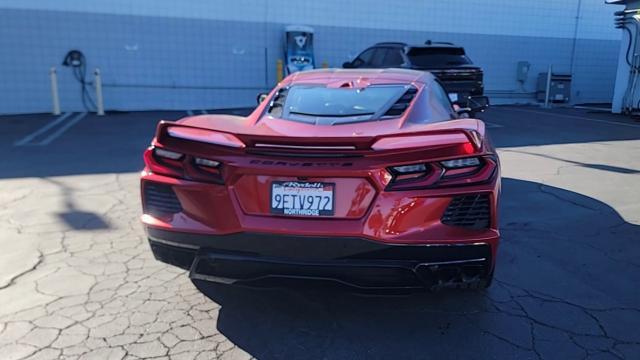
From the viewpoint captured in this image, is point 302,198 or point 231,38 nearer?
point 302,198

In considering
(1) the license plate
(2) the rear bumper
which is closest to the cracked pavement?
(2) the rear bumper

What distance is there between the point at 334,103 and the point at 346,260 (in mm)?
1514

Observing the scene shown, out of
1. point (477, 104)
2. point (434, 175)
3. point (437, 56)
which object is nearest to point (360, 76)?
point (477, 104)

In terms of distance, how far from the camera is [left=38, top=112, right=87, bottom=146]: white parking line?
9.13m

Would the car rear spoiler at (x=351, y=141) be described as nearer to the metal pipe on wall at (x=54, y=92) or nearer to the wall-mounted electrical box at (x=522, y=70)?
the metal pipe on wall at (x=54, y=92)

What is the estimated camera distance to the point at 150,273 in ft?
12.1

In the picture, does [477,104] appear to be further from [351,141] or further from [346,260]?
[346,260]

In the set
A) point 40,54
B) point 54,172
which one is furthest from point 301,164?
point 40,54

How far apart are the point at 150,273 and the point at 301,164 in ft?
5.66

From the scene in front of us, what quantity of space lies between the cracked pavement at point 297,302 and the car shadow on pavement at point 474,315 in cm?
1

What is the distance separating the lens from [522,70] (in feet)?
58.9

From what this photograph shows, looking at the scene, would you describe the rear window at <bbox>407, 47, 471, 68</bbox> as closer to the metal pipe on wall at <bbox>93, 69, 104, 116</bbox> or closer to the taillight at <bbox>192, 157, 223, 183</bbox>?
the metal pipe on wall at <bbox>93, 69, 104, 116</bbox>

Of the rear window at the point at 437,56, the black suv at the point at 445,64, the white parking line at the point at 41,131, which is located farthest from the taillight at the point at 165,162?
the rear window at the point at 437,56

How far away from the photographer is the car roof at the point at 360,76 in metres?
4.12
